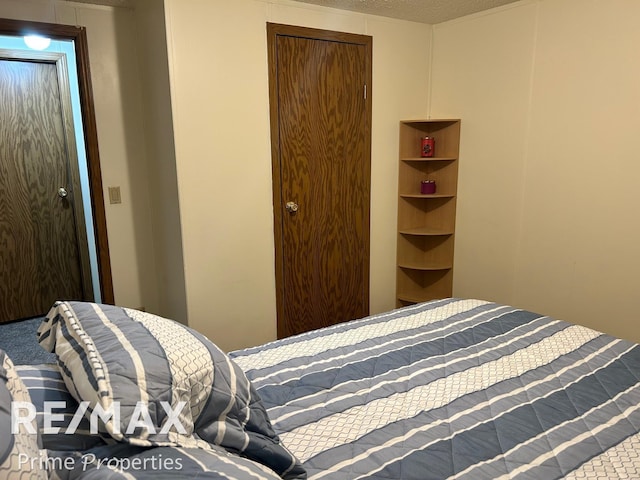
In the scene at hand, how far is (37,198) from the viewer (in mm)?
3527

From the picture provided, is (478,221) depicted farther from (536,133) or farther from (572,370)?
(572,370)

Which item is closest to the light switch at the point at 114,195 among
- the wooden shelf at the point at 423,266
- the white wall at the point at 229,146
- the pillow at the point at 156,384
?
the white wall at the point at 229,146

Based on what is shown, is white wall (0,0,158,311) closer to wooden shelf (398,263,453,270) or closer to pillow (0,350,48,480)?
wooden shelf (398,263,453,270)

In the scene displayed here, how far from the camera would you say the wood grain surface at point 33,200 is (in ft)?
11.0

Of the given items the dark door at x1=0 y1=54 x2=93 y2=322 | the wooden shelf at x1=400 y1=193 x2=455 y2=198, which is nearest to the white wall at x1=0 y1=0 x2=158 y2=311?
the dark door at x1=0 y1=54 x2=93 y2=322

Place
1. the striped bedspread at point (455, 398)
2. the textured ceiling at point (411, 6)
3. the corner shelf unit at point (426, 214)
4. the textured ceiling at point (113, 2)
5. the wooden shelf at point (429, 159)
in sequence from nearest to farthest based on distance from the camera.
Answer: the striped bedspread at point (455, 398), the textured ceiling at point (113, 2), the textured ceiling at point (411, 6), the wooden shelf at point (429, 159), the corner shelf unit at point (426, 214)

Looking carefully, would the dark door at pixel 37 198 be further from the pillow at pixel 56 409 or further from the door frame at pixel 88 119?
the pillow at pixel 56 409

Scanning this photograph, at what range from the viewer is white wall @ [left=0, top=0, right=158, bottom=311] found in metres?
2.68

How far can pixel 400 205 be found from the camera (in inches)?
138

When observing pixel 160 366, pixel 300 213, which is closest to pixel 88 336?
pixel 160 366

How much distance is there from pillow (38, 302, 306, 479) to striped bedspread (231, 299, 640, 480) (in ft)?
0.63

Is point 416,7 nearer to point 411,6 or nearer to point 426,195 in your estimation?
point 411,6

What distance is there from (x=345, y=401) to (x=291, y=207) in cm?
175

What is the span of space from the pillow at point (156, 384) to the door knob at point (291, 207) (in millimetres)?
1835
